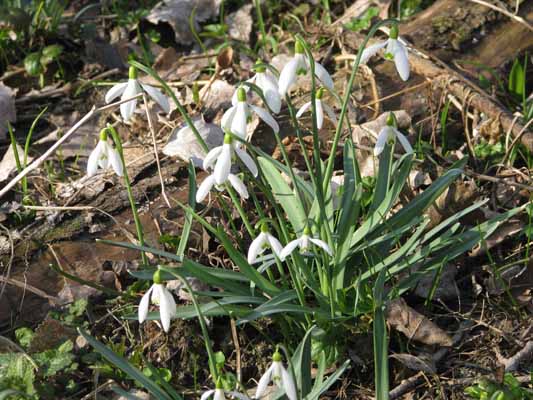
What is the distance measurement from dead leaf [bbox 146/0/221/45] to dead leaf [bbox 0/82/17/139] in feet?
2.89

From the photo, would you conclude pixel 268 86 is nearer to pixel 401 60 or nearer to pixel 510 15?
pixel 401 60

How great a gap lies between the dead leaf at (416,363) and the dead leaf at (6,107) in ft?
6.92

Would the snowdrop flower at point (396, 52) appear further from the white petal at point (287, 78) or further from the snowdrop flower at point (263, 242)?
the snowdrop flower at point (263, 242)

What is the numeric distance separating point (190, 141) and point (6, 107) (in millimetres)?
1056

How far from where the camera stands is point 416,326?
209 centimetres

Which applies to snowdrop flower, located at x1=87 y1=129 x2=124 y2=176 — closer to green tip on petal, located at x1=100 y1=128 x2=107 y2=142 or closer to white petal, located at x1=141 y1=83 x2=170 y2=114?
green tip on petal, located at x1=100 y1=128 x2=107 y2=142

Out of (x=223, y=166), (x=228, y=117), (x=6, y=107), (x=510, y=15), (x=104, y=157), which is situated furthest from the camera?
(x=6, y=107)

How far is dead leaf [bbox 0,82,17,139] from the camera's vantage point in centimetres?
333

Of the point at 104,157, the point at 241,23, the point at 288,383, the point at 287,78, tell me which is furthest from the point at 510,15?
the point at 288,383

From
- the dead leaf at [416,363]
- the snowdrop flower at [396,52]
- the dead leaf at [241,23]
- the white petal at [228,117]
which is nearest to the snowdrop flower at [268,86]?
the white petal at [228,117]

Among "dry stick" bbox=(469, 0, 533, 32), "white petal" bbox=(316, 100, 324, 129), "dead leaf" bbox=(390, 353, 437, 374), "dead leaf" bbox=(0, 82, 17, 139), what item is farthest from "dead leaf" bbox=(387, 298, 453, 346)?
"dead leaf" bbox=(0, 82, 17, 139)

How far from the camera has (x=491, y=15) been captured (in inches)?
132

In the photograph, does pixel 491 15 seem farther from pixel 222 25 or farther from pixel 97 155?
pixel 97 155

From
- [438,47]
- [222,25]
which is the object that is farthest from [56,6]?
[438,47]
